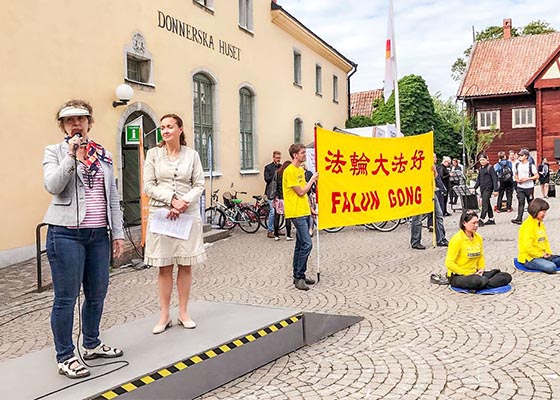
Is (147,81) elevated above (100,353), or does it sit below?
above

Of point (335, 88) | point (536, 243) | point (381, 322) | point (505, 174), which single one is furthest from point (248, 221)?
point (335, 88)

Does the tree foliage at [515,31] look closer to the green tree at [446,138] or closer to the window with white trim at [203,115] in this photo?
the green tree at [446,138]

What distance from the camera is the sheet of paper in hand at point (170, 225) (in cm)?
448

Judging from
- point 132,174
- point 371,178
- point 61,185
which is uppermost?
point 132,174

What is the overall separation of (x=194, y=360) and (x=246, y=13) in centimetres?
1633

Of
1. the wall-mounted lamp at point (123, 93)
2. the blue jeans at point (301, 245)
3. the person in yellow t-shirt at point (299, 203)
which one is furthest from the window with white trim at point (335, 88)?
the blue jeans at point (301, 245)

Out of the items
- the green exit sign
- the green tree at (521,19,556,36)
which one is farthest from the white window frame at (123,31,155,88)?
the green tree at (521,19,556,36)

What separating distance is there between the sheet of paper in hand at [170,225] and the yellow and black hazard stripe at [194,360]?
36.8 inches

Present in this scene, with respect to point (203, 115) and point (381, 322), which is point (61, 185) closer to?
point (381, 322)

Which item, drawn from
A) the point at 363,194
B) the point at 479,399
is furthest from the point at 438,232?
the point at 479,399

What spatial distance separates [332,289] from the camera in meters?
7.41

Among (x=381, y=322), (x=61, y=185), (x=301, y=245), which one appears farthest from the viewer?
(x=301, y=245)

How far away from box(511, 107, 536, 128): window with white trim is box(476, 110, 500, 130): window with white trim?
1101 mm

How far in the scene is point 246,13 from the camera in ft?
60.7
